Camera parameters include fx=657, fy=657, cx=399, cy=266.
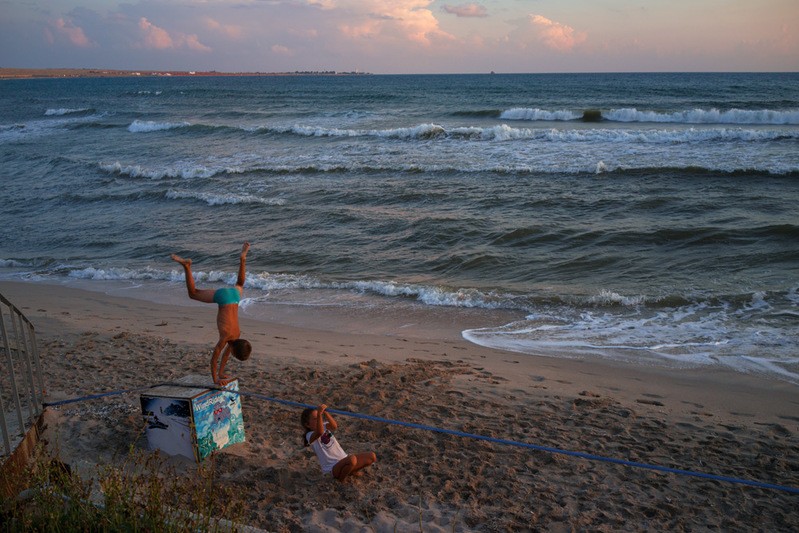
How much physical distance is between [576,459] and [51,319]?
7.80m

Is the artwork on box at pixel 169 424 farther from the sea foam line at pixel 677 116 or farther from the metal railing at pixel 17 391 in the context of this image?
the sea foam line at pixel 677 116

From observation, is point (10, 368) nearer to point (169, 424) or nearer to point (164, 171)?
point (169, 424)

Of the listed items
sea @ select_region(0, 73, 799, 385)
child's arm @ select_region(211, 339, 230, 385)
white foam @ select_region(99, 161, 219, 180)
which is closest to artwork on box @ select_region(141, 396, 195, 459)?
child's arm @ select_region(211, 339, 230, 385)

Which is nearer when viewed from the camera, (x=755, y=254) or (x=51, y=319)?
A: (x=51, y=319)

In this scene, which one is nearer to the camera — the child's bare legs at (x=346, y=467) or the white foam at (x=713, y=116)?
the child's bare legs at (x=346, y=467)

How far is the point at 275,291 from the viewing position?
11.1 metres

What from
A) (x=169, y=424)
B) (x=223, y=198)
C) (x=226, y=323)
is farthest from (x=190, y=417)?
(x=223, y=198)

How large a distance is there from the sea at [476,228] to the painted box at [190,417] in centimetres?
396

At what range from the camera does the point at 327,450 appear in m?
4.82

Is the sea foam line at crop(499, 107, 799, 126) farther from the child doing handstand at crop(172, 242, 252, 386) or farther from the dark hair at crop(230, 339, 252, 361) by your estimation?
the dark hair at crop(230, 339, 252, 361)

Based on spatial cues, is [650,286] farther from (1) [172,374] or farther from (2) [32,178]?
(2) [32,178]

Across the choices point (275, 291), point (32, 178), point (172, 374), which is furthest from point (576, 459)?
point (32, 178)

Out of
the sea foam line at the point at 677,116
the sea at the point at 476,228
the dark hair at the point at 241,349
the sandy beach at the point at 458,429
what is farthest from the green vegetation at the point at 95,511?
the sea foam line at the point at 677,116

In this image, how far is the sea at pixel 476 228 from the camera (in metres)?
9.07
